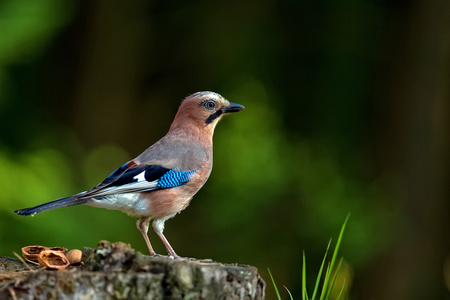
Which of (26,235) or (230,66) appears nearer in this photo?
(26,235)

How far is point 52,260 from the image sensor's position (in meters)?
4.07

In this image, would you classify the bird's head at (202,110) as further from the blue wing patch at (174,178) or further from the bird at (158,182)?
the blue wing patch at (174,178)

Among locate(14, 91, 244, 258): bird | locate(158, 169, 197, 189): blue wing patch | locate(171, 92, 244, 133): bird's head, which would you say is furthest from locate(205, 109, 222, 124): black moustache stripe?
locate(158, 169, 197, 189): blue wing patch

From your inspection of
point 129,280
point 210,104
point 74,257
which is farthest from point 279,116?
point 129,280

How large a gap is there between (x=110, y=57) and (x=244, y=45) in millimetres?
1667

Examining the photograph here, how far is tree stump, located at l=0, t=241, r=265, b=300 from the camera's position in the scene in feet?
11.1

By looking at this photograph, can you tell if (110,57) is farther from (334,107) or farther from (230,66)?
(334,107)

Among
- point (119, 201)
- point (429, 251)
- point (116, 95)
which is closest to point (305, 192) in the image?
point (429, 251)

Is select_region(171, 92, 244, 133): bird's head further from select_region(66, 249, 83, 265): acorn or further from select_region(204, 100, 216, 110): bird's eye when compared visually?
select_region(66, 249, 83, 265): acorn

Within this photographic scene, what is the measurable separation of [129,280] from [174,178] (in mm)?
1799

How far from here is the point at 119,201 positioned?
16.4ft

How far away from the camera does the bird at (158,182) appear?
16.3ft

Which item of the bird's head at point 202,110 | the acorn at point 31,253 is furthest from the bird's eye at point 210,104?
the acorn at point 31,253

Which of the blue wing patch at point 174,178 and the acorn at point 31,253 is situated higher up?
the blue wing patch at point 174,178
